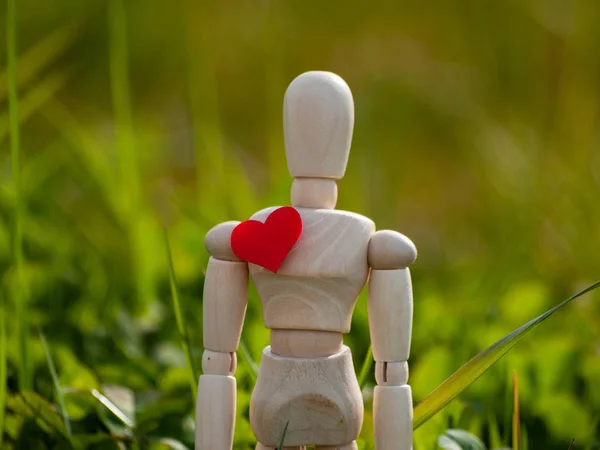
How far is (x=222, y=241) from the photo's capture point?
890 millimetres

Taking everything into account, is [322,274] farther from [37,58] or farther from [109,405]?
[37,58]

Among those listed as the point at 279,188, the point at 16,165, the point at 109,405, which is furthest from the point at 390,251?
the point at 279,188

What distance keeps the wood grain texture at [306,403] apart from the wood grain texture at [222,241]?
114 millimetres

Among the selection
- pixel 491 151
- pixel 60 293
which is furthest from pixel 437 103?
pixel 60 293

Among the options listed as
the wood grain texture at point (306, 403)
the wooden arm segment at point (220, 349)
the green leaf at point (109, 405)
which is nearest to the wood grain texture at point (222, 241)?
the wooden arm segment at point (220, 349)

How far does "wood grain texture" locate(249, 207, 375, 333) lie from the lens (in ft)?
2.85

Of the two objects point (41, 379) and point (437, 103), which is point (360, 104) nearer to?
point (437, 103)

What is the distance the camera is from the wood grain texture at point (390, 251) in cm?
86

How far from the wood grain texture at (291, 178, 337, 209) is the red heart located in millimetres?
31

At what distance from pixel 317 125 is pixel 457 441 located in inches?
14.2

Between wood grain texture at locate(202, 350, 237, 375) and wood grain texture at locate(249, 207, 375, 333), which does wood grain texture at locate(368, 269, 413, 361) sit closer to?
wood grain texture at locate(249, 207, 375, 333)

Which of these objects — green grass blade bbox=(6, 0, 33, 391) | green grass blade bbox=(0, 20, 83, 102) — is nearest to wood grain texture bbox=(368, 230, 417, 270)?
green grass blade bbox=(6, 0, 33, 391)

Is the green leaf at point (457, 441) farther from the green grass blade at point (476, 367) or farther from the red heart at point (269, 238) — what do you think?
the red heart at point (269, 238)

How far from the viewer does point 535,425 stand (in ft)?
3.68
